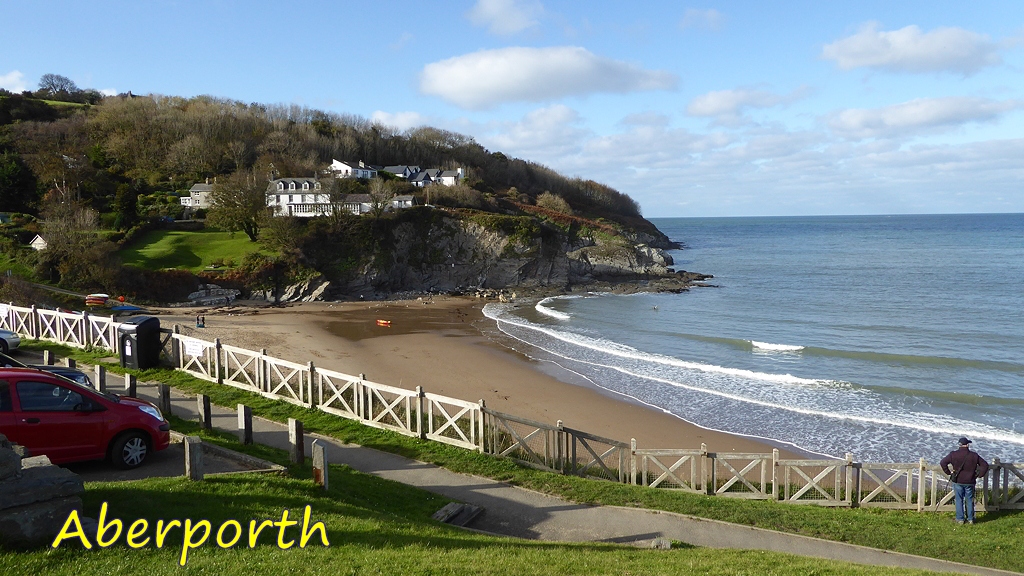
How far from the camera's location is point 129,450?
10.1 metres

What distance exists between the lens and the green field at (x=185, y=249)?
50.4 m

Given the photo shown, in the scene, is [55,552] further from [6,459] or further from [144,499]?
[144,499]

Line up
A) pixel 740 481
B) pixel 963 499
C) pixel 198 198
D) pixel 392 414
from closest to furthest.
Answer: pixel 963 499 < pixel 740 481 < pixel 392 414 < pixel 198 198

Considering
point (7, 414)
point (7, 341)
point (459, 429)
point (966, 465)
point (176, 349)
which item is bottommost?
point (966, 465)

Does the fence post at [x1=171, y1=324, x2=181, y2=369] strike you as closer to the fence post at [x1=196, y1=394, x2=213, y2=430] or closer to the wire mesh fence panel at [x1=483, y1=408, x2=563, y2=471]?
the fence post at [x1=196, y1=394, x2=213, y2=430]

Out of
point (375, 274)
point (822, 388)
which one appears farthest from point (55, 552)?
point (375, 274)

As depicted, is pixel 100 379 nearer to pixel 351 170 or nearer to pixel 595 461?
pixel 595 461

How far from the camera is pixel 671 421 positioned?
71.1 ft

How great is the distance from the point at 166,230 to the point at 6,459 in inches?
2355

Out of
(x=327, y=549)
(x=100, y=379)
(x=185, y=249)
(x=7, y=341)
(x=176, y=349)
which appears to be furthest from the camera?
(x=185, y=249)

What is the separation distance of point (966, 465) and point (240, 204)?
56.1 metres

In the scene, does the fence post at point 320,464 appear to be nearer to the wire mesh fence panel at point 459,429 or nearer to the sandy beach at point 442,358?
the wire mesh fence panel at point 459,429

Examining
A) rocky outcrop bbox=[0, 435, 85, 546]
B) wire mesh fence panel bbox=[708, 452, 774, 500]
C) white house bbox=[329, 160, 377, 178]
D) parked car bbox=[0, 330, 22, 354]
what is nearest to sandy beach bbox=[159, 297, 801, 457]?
wire mesh fence panel bbox=[708, 452, 774, 500]

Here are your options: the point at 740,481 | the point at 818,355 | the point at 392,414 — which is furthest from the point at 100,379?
the point at 818,355
